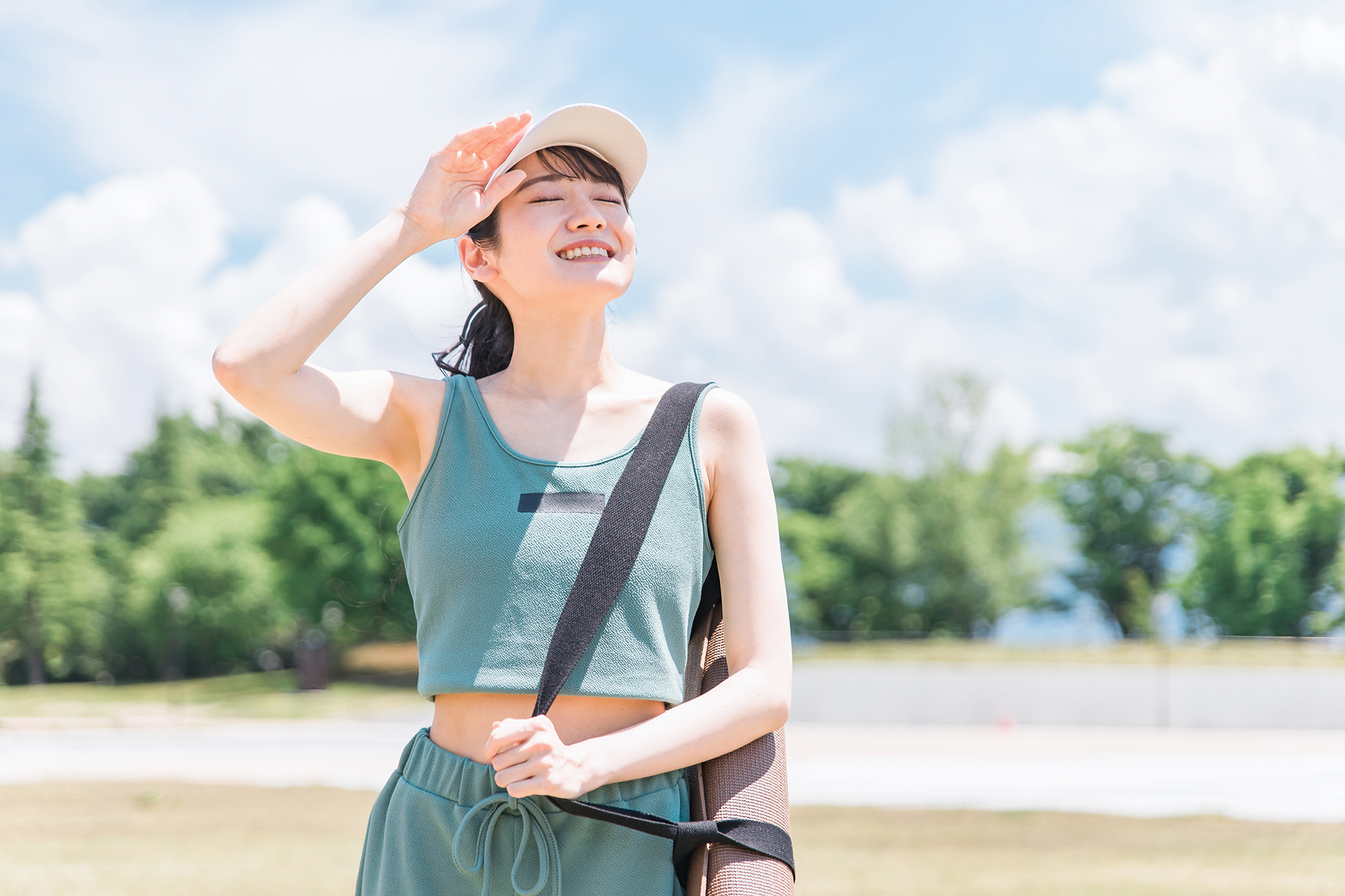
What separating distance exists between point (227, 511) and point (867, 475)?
3070 cm

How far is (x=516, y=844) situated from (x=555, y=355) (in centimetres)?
78

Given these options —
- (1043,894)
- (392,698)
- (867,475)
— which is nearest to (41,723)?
(392,698)

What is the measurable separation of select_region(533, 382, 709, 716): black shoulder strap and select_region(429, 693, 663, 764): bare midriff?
45 millimetres

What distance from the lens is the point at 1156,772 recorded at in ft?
53.7

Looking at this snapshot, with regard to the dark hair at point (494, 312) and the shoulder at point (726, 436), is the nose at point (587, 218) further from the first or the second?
the shoulder at point (726, 436)

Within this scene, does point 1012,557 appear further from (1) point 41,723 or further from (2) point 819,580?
(1) point 41,723

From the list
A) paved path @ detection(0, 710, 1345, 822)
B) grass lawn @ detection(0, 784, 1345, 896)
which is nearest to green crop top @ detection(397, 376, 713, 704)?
grass lawn @ detection(0, 784, 1345, 896)

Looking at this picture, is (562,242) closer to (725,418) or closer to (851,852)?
(725,418)

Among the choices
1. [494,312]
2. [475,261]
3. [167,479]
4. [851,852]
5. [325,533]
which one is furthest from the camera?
[167,479]

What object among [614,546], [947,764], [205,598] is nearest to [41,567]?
[205,598]

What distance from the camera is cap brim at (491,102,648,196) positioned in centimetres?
190

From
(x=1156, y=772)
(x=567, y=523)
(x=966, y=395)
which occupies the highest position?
(x=966, y=395)

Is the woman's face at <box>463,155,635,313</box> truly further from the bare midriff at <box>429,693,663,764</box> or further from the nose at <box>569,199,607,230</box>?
the bare midriff at <box>429,693,663,764</box>

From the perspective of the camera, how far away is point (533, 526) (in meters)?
1.79
